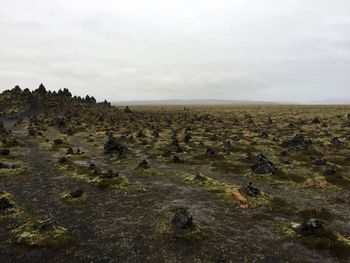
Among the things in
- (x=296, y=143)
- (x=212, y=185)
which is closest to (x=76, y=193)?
(x=212, y=185)

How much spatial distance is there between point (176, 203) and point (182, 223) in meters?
5.87

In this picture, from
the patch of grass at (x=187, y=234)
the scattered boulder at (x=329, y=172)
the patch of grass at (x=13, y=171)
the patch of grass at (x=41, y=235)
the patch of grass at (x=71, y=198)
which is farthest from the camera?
the patch of grass at (x=13, y=171)

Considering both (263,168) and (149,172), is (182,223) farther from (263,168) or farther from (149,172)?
(263,168)

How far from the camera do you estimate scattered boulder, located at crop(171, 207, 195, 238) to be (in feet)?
77.8

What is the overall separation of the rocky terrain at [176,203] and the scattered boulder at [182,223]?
0.06 metres

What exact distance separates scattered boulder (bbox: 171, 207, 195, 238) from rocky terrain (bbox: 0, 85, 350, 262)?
61 mm

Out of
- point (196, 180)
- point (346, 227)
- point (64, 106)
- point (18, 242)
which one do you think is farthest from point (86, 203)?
point (64, 106)

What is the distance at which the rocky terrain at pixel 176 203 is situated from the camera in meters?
22.1

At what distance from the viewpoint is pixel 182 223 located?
79.7 feet

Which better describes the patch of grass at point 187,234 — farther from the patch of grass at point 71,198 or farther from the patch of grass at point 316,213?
the patch of grass at point 71,198

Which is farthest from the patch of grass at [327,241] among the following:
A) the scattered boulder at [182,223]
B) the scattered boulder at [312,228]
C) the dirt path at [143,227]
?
the scattered boulder at [182,223]

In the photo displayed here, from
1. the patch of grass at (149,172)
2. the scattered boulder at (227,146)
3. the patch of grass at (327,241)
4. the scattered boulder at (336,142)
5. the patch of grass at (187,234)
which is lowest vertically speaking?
the patch of grass at (327,241)

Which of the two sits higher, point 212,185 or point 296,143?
point 296,143

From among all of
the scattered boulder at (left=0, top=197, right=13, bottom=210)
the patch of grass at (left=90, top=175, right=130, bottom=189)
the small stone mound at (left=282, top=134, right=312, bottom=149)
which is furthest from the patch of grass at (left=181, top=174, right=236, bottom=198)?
the small stone mound at (left=282, top=134, right=312, bottom=149)
